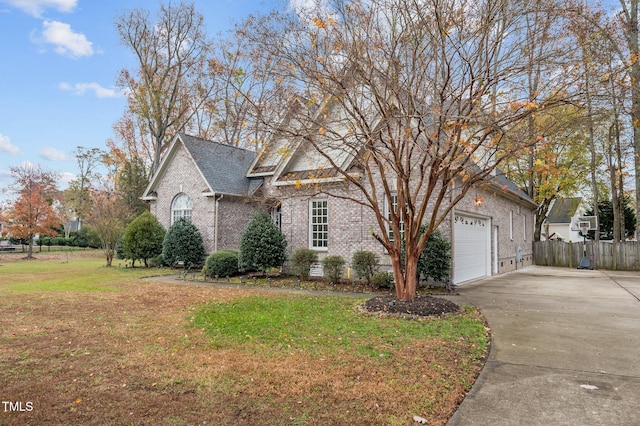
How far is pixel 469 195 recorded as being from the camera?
45.3 feet

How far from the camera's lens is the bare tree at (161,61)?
88.1ft

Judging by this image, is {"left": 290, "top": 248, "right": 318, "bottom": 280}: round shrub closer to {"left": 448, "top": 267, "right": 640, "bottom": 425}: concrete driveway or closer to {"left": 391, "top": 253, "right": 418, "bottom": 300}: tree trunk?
{"left": 391, "top": 253, "right": 418, "bottom": 300}: tree trunk

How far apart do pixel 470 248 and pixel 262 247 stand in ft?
25.7

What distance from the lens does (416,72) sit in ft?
28.2

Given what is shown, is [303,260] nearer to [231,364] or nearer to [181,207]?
[181,207]

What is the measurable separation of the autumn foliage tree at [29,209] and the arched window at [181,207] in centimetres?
1275

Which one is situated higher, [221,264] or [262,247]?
[262,247]

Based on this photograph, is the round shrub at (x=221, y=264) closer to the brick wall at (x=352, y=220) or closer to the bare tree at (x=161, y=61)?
the brick wall at (x=352, y=220)

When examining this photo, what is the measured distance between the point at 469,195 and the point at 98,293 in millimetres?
12352

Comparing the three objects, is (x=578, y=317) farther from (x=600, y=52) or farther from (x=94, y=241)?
(x=94, y=241)

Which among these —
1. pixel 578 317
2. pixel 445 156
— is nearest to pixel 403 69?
pixel 445 156

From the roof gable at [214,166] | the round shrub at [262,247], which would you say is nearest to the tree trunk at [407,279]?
the round shrub at [262,247]

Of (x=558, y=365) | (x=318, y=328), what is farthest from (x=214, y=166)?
(x=558, y=365)

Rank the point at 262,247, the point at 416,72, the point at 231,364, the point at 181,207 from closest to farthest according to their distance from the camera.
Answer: the point at 231,364, the point at 416,72, the point at 262,247, the point at 181,207
